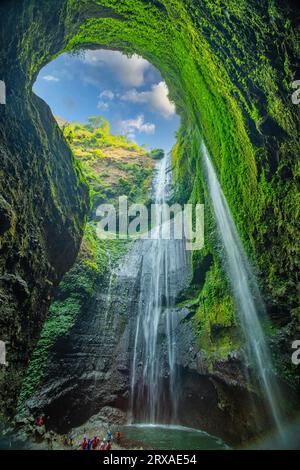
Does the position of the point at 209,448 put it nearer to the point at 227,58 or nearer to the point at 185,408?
the point at 185,408

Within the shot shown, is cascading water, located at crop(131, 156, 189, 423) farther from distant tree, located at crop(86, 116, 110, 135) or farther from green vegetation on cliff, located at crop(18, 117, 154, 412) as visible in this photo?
distant tree, located at crop(86, 116, 110, 135)

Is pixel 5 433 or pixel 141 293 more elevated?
pixel 141 293

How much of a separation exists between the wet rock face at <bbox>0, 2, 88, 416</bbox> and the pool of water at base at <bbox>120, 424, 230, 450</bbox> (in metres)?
4.02

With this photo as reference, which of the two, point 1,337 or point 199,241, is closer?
point 1,337

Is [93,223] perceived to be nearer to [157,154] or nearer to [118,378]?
[118,378]

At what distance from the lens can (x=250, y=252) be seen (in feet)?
27.0

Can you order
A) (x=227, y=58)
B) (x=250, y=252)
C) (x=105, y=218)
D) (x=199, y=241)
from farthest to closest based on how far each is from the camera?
(x=105, y=218), (x=199, y=241), (x=250, y=252), (x=227, y=58)

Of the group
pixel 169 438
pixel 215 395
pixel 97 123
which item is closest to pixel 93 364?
pixel 169 438

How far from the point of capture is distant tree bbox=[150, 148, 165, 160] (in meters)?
26.8

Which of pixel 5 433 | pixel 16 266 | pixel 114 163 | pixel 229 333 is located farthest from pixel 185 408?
pixel 114 163

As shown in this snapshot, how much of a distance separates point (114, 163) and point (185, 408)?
20516mm

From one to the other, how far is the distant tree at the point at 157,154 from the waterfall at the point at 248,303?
1679cm

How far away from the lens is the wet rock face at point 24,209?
6297mm

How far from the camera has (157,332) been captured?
11859 mm
